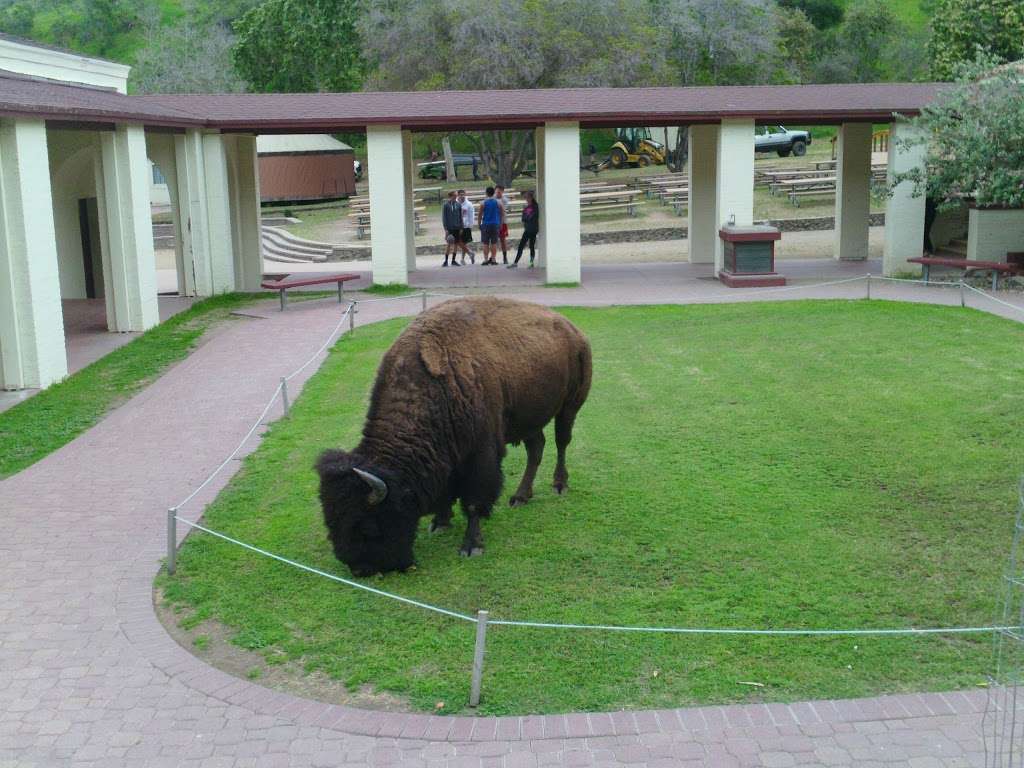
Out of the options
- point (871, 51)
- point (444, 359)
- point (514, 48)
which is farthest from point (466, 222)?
point (871, 51)

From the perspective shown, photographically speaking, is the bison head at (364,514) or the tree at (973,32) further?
the tree at (973,32)

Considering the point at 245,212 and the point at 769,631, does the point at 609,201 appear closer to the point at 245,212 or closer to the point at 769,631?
the point at 245,212

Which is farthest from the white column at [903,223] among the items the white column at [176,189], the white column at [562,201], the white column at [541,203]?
the white column at [176,189]

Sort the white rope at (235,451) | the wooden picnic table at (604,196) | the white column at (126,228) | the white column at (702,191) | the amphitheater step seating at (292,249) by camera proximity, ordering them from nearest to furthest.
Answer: the white rope at (235,451)
the white column at (126,228)
the white column at (702,191)
the amphitheater step seating at (292,249)
the wooden picnic table at (604,196)

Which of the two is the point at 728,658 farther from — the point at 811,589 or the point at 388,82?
the point at 388,82

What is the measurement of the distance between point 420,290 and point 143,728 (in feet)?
56.5

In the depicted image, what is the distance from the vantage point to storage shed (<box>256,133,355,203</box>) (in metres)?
45.7

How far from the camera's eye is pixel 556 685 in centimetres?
605

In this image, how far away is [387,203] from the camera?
22844 mm

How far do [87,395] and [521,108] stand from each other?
12.0 metres

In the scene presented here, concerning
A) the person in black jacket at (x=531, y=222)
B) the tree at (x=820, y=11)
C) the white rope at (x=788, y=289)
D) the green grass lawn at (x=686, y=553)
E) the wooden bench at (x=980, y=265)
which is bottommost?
the green grass lawn at (x=686, y=553)

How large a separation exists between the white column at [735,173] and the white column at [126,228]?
1146 centimetres

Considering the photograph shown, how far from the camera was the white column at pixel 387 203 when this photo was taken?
74.4 feet

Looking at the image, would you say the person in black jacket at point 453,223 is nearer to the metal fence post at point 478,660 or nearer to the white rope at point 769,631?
the white rope at point 769,631
